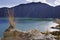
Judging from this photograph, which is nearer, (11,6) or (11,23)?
(11,6)

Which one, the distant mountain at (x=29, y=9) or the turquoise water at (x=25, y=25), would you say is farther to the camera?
the turquoise water at (x=25, y=25)

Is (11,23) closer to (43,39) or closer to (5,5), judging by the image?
(5,5)

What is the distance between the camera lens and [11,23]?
2520 millimetres

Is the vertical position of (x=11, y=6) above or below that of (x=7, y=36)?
above

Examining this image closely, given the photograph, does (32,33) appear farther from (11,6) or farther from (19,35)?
(11,6)

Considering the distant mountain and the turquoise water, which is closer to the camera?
the distant mountain

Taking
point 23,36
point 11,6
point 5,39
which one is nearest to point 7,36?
point 5,39

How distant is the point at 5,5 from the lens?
95.7 inches

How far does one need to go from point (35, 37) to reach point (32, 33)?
0.11 metres

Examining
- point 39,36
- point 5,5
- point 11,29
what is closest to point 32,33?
point 39,36

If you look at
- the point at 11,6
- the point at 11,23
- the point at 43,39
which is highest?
the point at 11,6

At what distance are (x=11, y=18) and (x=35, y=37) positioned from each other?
0.39 metres

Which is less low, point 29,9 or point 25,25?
point 29,9

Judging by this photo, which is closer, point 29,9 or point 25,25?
point 29,9
